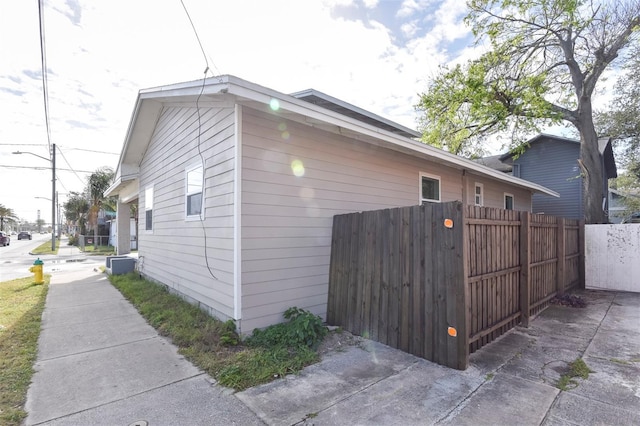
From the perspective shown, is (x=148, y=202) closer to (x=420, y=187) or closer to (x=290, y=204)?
(x=290, y=204)

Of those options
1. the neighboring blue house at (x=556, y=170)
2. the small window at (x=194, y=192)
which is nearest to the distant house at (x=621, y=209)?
the neighboring blue house at (x=556, y=170)

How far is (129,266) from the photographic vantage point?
9914 mm

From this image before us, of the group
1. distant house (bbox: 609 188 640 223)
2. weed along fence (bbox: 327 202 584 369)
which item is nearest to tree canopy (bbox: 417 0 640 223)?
weed along fence (bbox: 327 202 584 369)

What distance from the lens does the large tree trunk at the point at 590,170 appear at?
33.4 ft

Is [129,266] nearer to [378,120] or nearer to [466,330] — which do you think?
[378,120]

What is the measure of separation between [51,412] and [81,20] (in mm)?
6154

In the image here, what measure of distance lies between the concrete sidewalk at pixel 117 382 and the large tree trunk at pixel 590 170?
12197 millimetres

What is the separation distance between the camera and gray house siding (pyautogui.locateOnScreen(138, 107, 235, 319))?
446 cm

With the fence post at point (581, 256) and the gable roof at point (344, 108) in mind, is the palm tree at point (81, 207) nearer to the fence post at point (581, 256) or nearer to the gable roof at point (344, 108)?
the gable roof at point (344, 108)

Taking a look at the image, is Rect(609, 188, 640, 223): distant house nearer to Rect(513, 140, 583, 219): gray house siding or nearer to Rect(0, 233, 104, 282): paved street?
Rect(513, 140, 583, 219): gray house siding

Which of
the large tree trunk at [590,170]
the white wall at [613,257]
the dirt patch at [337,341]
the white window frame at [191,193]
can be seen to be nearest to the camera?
the dirt patch at [337,341]

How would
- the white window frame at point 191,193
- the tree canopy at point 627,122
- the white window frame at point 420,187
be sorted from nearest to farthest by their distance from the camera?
1. the white window frame at point 191,193
2. the white window frame at point 420,187
3. the tree canopy at point 627,122

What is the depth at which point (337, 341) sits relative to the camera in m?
4.23

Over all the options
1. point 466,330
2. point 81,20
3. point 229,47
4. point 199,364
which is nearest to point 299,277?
point 199,364
